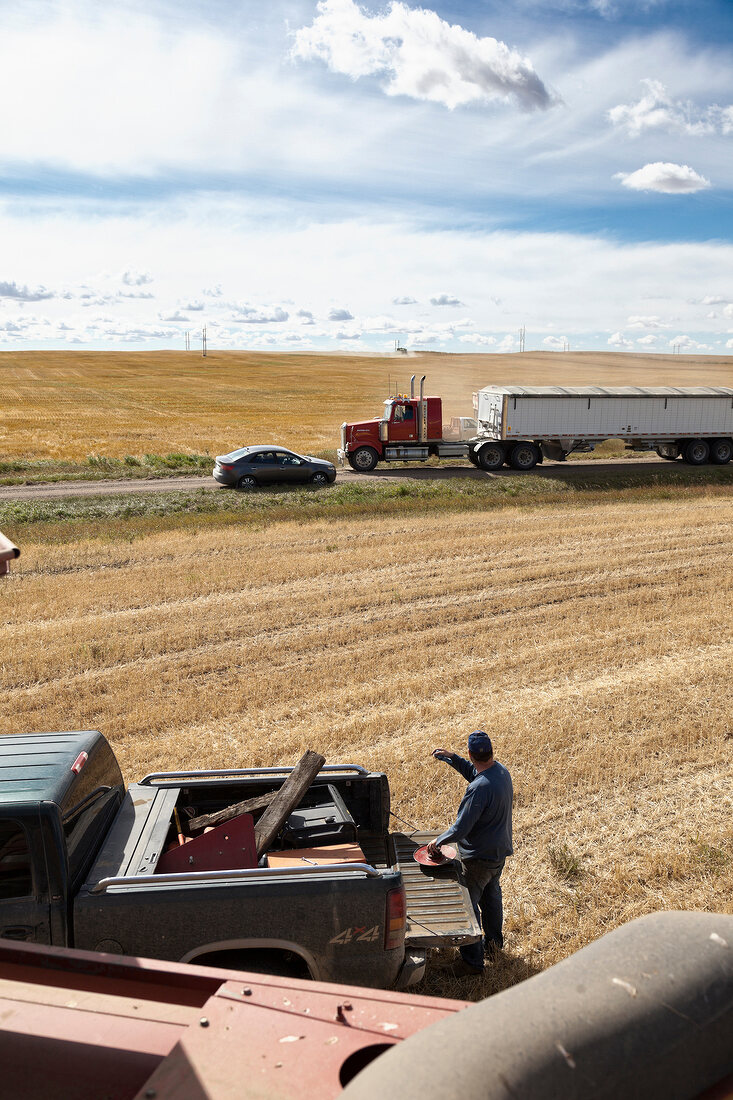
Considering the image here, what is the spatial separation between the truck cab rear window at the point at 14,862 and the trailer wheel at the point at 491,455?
87.8ft

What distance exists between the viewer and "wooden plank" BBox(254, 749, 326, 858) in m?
5.18

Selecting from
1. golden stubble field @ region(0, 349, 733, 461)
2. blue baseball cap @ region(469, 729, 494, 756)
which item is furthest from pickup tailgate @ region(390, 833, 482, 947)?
golden stubble field @ region(0, 349, 733, 461)

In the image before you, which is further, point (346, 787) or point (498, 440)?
point (498, 440)

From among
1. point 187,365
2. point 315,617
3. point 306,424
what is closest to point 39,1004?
point 315,617

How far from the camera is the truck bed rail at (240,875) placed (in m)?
4.62

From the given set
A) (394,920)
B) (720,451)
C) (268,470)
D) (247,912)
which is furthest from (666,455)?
(247,912)

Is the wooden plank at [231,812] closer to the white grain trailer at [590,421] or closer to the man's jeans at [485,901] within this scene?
the man's jeans at [485,901]

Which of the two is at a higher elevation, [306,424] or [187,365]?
[187,365]

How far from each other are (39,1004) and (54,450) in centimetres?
3826

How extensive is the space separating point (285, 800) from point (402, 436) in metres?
25.4

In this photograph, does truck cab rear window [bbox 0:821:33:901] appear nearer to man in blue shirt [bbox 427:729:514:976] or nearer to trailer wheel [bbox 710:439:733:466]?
man in blue shirt [bbox 427:729:514:976]

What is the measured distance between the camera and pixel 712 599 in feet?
45.9

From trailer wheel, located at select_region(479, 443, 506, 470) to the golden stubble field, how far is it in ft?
38.9

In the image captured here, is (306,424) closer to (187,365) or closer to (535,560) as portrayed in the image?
(535,560)
